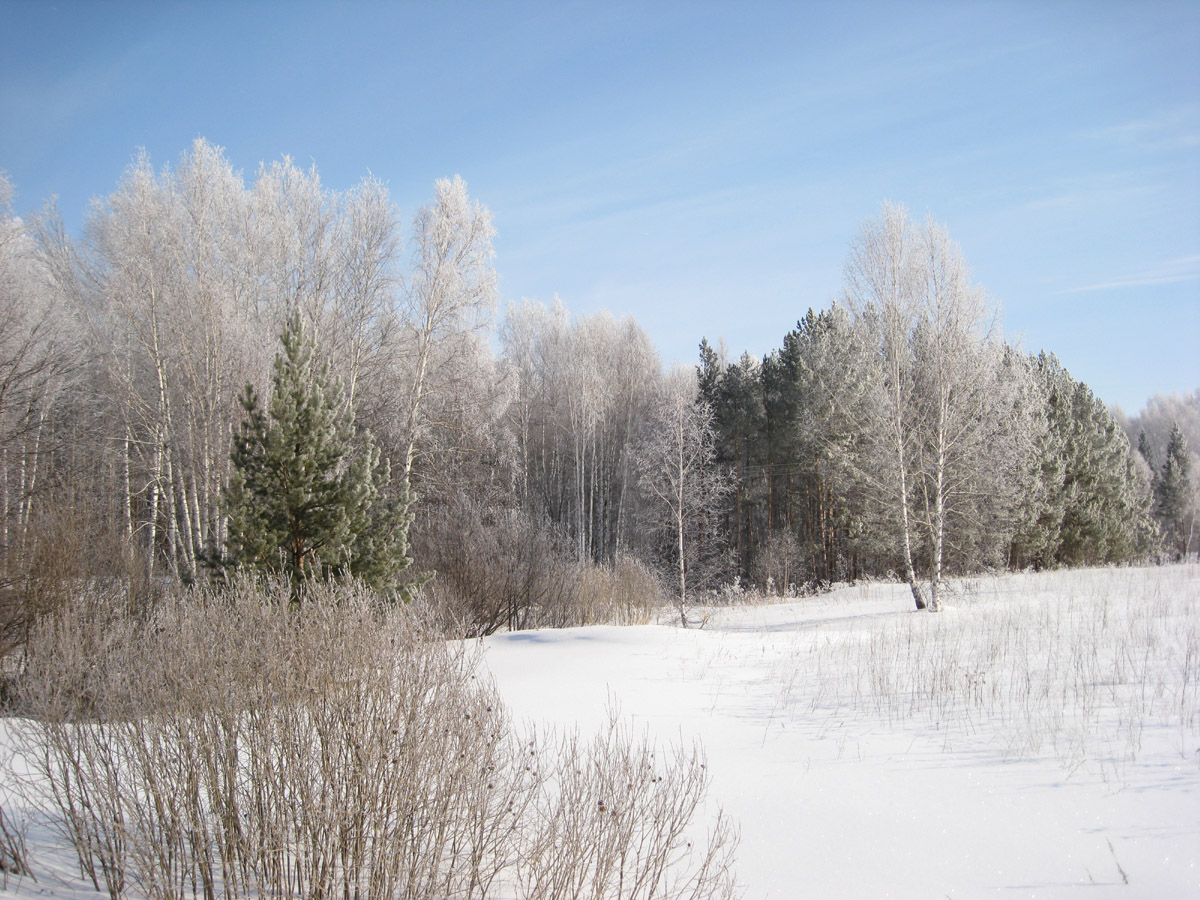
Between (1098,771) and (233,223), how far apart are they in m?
23.7

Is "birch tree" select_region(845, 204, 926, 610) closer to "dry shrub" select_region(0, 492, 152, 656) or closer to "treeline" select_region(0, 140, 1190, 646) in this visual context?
"treeline" select_region(0, 140, 1190, 646)

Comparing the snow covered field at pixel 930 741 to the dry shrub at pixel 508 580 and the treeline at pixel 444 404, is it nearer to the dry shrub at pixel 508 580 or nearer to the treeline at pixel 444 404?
the dry shrub at pixel 508 580

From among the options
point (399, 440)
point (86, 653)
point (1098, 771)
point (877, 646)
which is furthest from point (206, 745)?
point (399, 440)

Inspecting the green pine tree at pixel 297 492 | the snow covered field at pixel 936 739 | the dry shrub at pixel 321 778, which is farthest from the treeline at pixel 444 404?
the dry shrub at pixel 321 778

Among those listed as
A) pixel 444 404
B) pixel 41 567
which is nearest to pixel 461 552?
pixel 41 567

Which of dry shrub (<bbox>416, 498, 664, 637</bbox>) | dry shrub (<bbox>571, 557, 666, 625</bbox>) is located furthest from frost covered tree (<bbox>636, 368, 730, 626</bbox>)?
dry shrub (<bbox>416, 498, 664, 637</bbox>)

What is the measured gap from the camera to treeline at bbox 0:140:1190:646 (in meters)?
16.8

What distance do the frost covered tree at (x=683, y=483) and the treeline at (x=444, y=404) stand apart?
0.62 ft

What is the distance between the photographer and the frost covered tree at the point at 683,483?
26.9 m

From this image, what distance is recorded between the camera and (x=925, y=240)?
18891mm

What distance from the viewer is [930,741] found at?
6875 mm

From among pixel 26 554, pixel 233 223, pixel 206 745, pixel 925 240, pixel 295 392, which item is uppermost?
pixel 233 223

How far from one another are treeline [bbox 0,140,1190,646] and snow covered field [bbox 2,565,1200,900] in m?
5.77

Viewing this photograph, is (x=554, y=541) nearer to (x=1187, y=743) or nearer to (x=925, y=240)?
(x=925, y=240)
